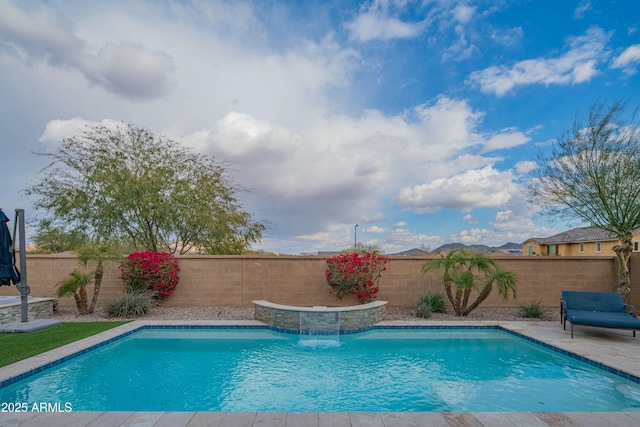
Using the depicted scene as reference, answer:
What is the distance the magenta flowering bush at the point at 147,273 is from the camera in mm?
10195

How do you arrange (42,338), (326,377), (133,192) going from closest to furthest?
1. (326,377)
2. (42,338)
3. (133,192)

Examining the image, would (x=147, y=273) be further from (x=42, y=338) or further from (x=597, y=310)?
(x=597, y=310)

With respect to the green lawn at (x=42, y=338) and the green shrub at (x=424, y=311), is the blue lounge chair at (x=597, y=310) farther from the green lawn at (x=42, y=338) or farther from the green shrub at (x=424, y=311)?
the green lawn at (x=42, y=338)

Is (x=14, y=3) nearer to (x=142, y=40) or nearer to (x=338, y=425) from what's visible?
(x=142, y=40)

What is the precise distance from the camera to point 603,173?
955cm

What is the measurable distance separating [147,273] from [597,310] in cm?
1134

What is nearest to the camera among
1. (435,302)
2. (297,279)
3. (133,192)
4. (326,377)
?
(326,377)

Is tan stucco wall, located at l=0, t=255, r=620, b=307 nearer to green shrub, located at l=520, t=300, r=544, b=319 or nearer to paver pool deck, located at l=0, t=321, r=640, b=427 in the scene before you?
green shrub, located at l=520, t=300, r=544, b=319

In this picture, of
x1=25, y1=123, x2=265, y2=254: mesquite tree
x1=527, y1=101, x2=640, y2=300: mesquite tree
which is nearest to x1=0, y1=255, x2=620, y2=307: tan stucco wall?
x1=527, y1=101, x2=640, y2=300: mesquite tree

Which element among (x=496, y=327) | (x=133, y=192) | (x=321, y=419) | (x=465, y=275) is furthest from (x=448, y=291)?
(x=133, y=192)

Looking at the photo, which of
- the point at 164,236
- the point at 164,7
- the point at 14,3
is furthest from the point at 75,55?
the point at 164,236

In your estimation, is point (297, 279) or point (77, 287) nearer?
point (77, 287)

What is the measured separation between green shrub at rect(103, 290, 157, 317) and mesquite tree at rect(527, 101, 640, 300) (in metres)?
11.9

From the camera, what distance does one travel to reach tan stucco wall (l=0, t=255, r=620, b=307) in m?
10.8
